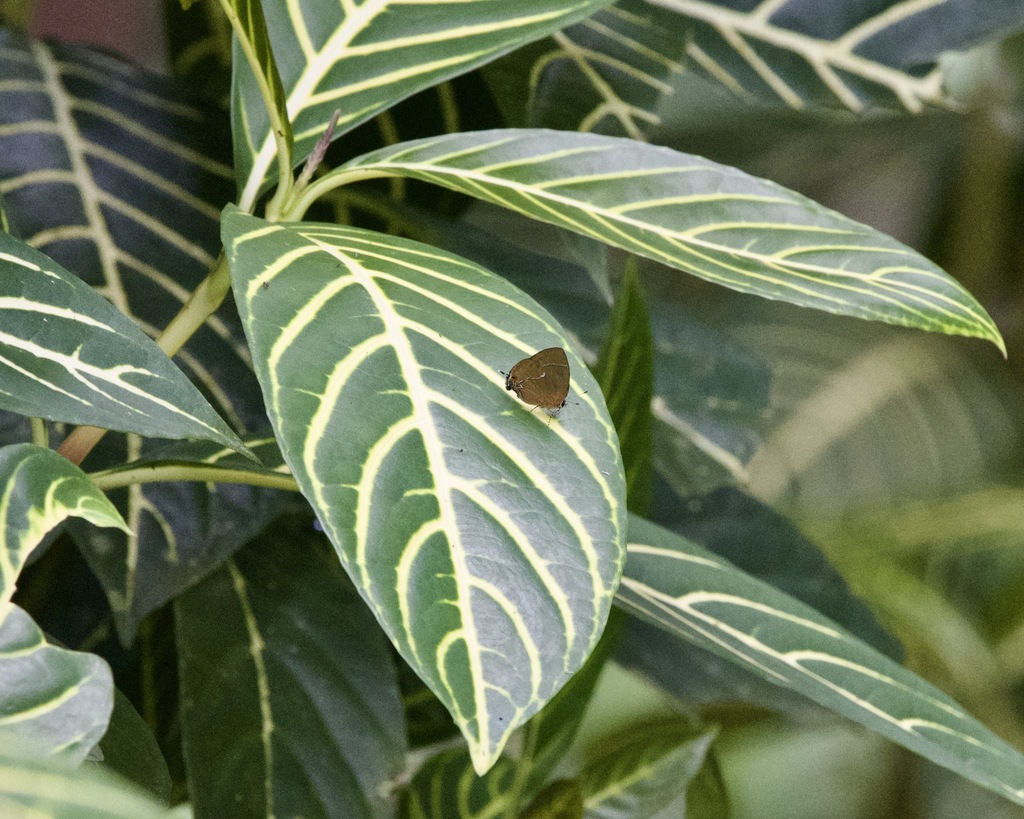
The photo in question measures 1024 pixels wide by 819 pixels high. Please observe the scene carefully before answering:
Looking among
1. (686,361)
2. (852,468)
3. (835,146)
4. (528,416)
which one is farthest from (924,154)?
(528,416)

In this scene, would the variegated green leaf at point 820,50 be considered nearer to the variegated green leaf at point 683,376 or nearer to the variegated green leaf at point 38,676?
the variegated green leaf at point 683,376

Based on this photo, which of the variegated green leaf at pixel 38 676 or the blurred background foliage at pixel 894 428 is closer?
the variegated green leaf at pixel 38 676

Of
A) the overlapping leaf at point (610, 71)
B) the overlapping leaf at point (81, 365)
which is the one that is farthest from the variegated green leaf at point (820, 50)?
the overlapping leaf at point (81, 365)

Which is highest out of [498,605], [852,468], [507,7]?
[507,7]

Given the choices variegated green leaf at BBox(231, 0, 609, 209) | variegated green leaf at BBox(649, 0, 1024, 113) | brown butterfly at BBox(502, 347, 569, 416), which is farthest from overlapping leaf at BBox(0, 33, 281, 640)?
variegated green leaf at BBox(649, 0, 1024, 113)

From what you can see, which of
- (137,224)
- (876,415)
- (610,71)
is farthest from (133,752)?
(876,415)

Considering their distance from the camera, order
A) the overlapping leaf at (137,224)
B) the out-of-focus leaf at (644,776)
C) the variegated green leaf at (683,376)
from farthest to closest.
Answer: the variegated green leaf at (683,376)
the out-of-focus leaf at (644,776)
the overlapping leaf at (137,224)

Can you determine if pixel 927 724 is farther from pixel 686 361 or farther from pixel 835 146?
pixel 835 146
